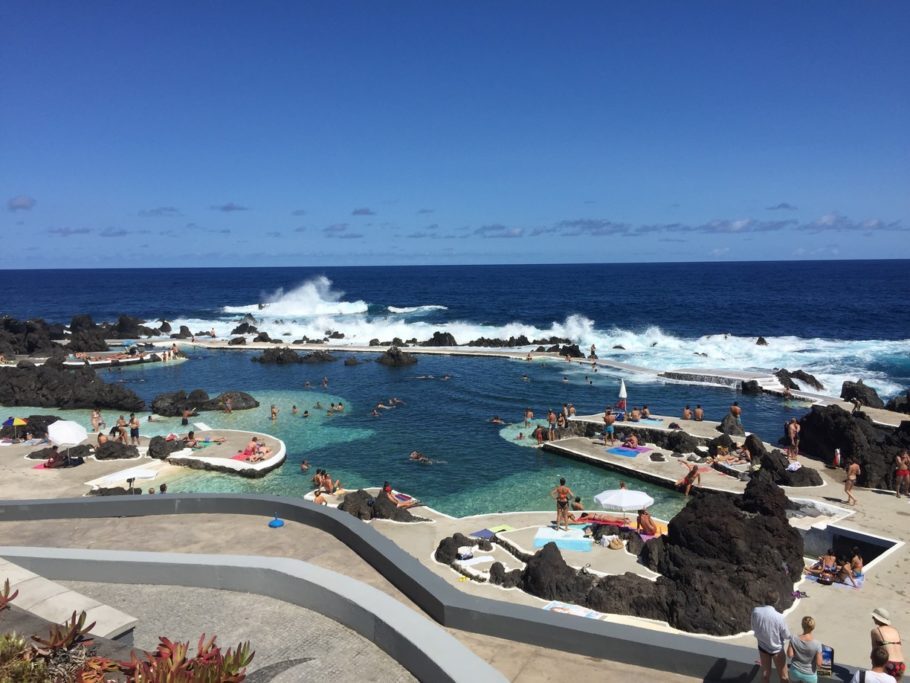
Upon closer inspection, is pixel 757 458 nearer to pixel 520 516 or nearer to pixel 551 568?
pixel 520 516

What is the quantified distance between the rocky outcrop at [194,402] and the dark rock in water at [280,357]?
16.1 metres

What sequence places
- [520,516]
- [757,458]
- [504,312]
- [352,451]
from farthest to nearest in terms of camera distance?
[504,312], [352,451], [757,458], [520,516]

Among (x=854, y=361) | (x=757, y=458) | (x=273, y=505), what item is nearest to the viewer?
(x=273, y=505)

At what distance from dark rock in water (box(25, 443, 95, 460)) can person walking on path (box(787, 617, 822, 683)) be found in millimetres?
25281

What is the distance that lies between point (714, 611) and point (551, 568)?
3435 millimetres

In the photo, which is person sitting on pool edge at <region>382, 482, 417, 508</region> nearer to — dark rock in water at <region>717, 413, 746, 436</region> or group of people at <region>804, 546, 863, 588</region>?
group of people at <region>804, 546, 863, 588</region>

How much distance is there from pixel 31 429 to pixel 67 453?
5313mm

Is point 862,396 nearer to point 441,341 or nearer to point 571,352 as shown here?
point 571,352

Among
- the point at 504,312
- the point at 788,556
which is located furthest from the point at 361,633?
the point at 504,312

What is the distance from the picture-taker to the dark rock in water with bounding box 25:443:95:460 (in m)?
24.8

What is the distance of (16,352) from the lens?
182 ft

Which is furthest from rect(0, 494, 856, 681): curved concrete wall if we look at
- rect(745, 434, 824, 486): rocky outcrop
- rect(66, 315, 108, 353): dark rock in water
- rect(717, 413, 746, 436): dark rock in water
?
rect(66, 315, 108, 353): dark rock in water

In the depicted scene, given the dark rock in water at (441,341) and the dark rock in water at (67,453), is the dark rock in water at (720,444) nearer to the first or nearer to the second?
the dark rock in water at (67,453)

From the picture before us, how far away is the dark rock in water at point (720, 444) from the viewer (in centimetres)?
2616
